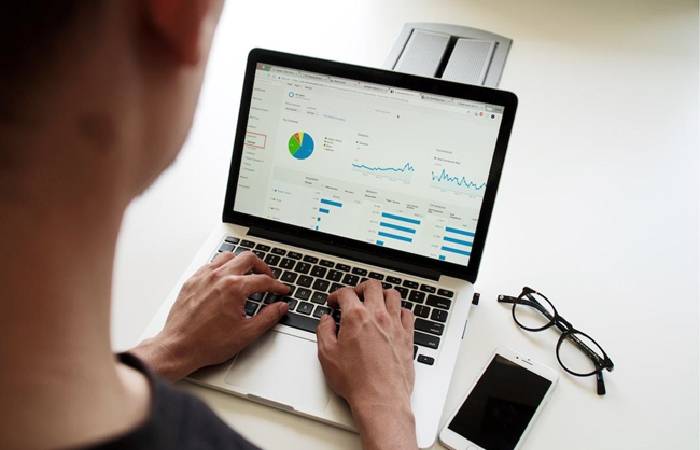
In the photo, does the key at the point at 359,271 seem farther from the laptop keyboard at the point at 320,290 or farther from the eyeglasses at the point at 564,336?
the eyeglasses at the point at 564,336

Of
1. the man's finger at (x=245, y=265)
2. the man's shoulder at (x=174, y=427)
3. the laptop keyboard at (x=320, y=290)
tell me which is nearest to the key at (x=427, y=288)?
the laptop keyboard at (x=320, y=290)

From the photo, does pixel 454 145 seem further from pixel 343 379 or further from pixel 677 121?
pixel 677 121

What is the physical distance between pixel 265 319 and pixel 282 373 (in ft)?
0.23

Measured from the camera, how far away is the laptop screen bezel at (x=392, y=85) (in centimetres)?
87

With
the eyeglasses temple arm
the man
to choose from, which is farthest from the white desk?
the man

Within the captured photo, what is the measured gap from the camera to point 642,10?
171 centimetres

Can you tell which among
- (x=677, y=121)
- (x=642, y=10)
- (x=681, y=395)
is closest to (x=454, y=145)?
(x=681, y=395)

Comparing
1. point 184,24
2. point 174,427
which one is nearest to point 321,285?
point 174,427

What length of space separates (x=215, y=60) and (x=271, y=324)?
83cm

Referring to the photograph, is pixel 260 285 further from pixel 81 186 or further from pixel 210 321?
pixel 81 186

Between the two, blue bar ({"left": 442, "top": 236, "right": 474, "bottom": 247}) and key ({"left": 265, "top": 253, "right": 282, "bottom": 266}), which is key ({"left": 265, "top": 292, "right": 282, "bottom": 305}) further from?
blue bar ({"left": 442, "top": 236, "right": 474, "bottom": 247})

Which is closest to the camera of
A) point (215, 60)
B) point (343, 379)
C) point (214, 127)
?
point (343, 379)

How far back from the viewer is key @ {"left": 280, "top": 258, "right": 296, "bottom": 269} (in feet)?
3.03

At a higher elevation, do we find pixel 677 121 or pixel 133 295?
pixel 677 121
